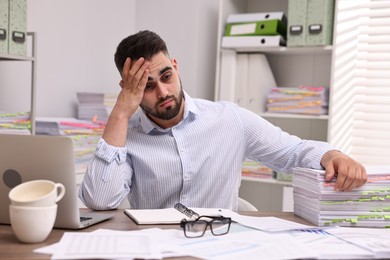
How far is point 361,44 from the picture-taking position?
2.99 metres

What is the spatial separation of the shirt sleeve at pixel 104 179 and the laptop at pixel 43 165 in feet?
1.05

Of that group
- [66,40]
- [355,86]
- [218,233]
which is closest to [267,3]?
[355,86]

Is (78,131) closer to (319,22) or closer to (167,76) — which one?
(167,76)

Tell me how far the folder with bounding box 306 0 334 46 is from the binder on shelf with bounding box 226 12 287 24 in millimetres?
204

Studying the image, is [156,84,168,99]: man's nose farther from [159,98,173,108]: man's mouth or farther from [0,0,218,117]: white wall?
[0,0,218,117]: white wall

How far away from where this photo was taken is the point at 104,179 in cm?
154

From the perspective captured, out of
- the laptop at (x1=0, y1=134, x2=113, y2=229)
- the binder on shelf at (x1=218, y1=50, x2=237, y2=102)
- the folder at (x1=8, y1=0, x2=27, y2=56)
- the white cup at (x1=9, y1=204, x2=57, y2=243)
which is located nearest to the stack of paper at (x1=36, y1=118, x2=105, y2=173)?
the folder at (x1=8, y1=0, x2=27, y2=56)

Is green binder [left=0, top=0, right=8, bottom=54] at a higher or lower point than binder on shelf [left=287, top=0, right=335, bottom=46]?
lower

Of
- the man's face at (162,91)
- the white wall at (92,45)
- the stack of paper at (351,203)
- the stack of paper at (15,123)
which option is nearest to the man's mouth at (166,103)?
the man's face at (162,91)

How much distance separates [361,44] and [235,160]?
154cm

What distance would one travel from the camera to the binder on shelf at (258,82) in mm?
3074

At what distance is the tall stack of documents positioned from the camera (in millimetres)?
2906

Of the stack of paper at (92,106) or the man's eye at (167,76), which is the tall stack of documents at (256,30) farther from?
the man's eye at (167,76)

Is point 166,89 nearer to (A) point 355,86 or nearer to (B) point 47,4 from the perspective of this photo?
(B) point 47,4
